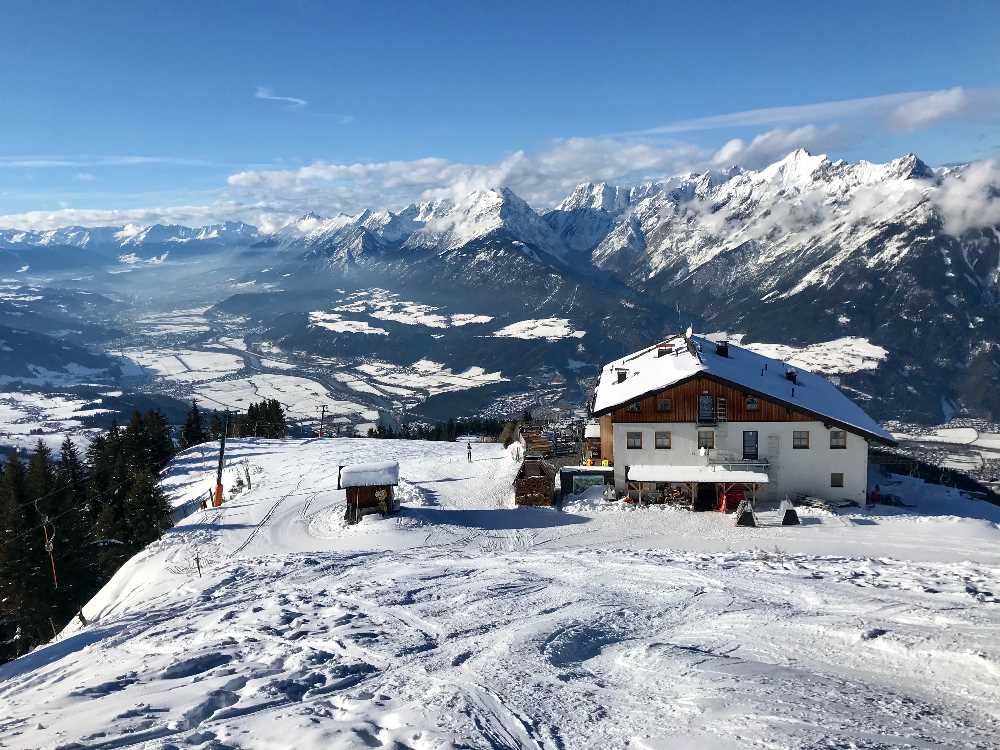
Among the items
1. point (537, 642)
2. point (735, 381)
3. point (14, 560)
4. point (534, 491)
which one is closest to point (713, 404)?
point (735, 381)

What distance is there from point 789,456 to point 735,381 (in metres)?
5.22

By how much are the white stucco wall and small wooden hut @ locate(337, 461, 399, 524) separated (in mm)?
13664

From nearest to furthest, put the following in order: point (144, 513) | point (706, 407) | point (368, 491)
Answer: point (368, 491)
point (706, 407)
point (144, 513)

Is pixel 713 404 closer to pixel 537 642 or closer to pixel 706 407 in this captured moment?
pixel 706 407

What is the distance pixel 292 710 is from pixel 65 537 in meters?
35.2

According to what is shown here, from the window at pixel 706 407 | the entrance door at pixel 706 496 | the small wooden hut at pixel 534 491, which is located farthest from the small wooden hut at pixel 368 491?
the window at pixel 706 407

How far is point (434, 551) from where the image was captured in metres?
28.0

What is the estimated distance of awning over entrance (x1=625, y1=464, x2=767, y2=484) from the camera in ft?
119

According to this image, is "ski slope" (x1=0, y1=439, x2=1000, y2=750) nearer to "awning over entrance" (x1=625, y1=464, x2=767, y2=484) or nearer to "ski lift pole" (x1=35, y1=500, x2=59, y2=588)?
"awning over entrance" (x1=625, y1=464, x2=767, y2=484)

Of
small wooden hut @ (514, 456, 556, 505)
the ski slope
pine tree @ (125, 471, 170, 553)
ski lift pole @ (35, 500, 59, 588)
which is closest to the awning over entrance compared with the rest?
the ski slope

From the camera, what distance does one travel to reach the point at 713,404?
128 feet

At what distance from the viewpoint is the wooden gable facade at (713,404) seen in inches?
1521

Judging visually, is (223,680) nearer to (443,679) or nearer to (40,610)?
(443,679)

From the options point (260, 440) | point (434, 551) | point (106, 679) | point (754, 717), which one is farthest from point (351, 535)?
point (260, 440)
